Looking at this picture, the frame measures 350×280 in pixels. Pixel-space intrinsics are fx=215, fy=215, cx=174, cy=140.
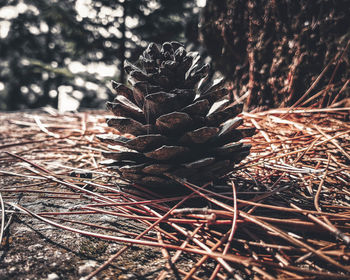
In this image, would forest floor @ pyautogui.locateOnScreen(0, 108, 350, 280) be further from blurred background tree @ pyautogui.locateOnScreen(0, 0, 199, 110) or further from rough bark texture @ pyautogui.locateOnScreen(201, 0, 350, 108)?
blurred background tree @ pyautogui.locateOnScreen(0, 0, 199, 110)

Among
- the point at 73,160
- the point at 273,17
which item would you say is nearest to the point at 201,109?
the point at 73,160

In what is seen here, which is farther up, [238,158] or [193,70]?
[193,70]

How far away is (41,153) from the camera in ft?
3.30

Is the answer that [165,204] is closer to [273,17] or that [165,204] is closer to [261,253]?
[261,253]

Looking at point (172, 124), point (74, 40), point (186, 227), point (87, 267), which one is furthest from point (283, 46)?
point (74, 40)

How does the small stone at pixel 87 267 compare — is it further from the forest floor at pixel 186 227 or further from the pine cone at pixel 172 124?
the pine cone at pixel 172 124

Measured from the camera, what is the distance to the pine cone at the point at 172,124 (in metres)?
0.55

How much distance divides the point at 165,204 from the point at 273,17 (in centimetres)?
116

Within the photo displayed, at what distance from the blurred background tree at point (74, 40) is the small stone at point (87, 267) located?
3.47 m

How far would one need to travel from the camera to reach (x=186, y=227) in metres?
0.51

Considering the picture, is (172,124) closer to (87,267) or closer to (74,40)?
(87,267)

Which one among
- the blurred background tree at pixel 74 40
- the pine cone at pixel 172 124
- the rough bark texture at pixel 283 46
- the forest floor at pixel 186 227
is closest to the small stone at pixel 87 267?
the forest floor at pixel 186 227

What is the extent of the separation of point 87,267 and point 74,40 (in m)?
5.19

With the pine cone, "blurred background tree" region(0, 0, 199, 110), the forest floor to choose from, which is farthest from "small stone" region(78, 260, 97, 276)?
"blurred background tree" region(0, 0, 199, 110)
